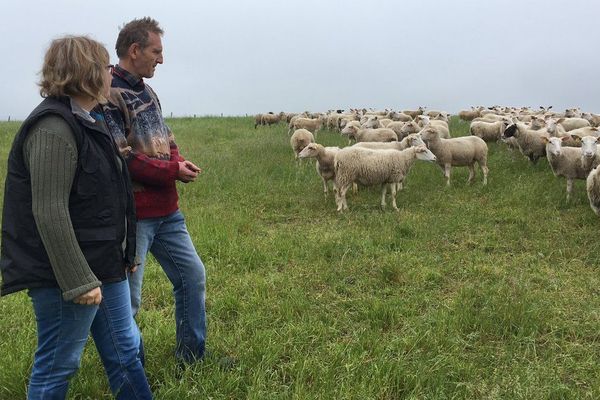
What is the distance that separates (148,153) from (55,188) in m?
0.97

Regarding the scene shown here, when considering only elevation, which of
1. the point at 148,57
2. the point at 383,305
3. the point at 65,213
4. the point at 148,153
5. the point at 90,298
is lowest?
the point at 383,305

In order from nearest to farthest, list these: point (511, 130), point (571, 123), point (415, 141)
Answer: point (415, 141)
point (511, 130)
point (571, 123)

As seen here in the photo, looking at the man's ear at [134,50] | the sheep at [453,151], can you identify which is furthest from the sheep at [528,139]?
the man's ear at [134,50]

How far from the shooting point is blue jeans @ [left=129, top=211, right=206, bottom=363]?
2882 mm

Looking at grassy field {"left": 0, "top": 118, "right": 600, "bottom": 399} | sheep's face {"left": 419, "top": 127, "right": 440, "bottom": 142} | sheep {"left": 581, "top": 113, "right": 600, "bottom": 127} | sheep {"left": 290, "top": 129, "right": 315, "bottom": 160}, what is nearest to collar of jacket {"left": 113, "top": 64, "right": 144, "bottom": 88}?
grassy field {"left": 0, "top": 118, "right": 600, "bottom": 399}

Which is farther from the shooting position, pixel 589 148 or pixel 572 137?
pixel 572 137

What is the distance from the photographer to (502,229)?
22.7 feet

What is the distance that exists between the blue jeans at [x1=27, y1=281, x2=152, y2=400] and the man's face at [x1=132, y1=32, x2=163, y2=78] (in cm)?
124

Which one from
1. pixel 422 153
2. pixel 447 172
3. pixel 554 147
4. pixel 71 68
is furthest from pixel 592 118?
pixel 71 68

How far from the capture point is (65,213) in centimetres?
188

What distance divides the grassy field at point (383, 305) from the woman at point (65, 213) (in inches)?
39.7

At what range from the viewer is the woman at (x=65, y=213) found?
1.85 metres

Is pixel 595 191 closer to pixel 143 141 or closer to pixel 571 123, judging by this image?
pixel 143 141

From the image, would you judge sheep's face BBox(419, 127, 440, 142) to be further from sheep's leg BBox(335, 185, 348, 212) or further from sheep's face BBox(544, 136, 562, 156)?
sheep's leg BBox(335, 185, 348, 212)
